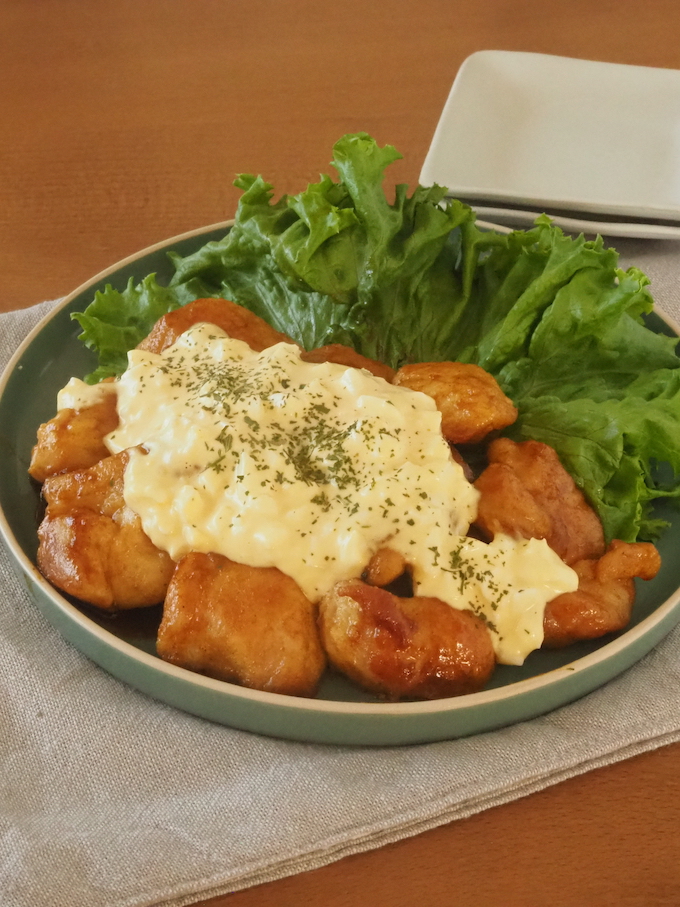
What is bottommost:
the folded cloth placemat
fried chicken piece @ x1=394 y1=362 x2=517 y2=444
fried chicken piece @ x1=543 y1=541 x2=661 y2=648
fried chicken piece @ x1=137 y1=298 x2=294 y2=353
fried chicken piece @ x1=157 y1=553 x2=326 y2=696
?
the folded cloth placemat

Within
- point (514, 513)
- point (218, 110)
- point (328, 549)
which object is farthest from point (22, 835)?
point (218, 110)

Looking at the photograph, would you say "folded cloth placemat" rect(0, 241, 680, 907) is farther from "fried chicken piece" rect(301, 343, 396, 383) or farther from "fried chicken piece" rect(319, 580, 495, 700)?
"fried chicken piece" rect(301, 343, 396, 383)

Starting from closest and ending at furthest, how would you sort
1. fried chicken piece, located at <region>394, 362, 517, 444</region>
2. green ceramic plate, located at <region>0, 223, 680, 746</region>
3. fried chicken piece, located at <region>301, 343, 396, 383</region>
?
1. green ceramic plate, located at <region>0, 223, 680, 746</region>
2. fried chicken piece, located at <region>394, 362, 517, 444</region>
3. fried chicken piece, located at <region>301, 343, 396, 383</region>

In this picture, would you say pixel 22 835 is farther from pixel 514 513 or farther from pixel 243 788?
pixel 514 513

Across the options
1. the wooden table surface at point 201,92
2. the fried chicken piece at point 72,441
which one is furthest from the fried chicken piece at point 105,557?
the wooden table surface at point 201,92

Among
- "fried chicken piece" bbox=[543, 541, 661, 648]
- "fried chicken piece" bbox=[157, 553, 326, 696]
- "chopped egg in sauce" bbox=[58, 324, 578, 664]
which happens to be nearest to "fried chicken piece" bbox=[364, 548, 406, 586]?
"chopped egg in sauce" bbox=[58, 324, 578, 664]

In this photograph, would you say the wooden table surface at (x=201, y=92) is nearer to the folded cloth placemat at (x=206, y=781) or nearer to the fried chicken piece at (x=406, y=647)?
the folded cloth placemat at (x=206, y=781)
